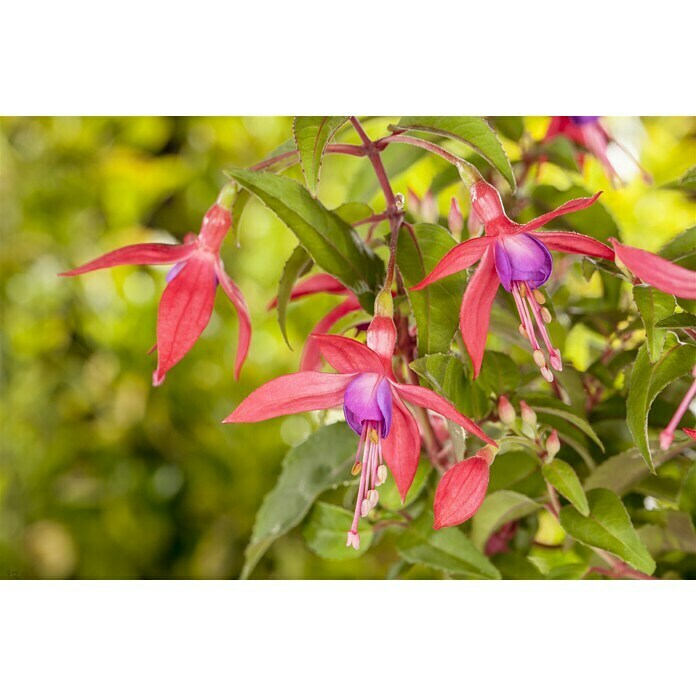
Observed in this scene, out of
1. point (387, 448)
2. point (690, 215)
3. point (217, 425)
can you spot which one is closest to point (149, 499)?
point (217, 425)

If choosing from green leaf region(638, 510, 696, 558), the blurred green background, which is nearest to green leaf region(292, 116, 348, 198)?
green leaf region(638, 510, 696, 558)

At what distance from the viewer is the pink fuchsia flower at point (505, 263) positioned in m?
0.29

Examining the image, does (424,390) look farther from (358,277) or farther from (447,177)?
(447,177)

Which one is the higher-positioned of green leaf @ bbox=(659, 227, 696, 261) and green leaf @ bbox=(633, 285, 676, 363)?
green leaf @ bbox=(659, 227, 696, 261)

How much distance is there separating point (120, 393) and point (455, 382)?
2.77 ft

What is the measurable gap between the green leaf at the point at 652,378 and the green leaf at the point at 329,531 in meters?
0.17

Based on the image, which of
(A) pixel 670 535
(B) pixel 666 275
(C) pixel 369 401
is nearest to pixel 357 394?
(C) pixel 369 401

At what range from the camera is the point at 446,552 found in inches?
15.6

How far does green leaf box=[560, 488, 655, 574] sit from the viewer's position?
1.12 feet

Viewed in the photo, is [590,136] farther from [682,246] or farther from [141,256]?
[141,256]

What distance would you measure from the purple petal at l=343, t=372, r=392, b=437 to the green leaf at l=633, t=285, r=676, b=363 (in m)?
0.09

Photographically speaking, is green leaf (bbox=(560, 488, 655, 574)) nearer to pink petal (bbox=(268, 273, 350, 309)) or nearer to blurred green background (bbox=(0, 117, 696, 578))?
pink petal (bbox=(268, 273, 350, 309))

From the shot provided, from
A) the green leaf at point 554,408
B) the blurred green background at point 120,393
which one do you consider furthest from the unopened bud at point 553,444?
the blurred green background at point 120,393

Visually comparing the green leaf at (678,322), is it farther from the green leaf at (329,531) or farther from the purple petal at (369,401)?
the green leaf at (329,531)
